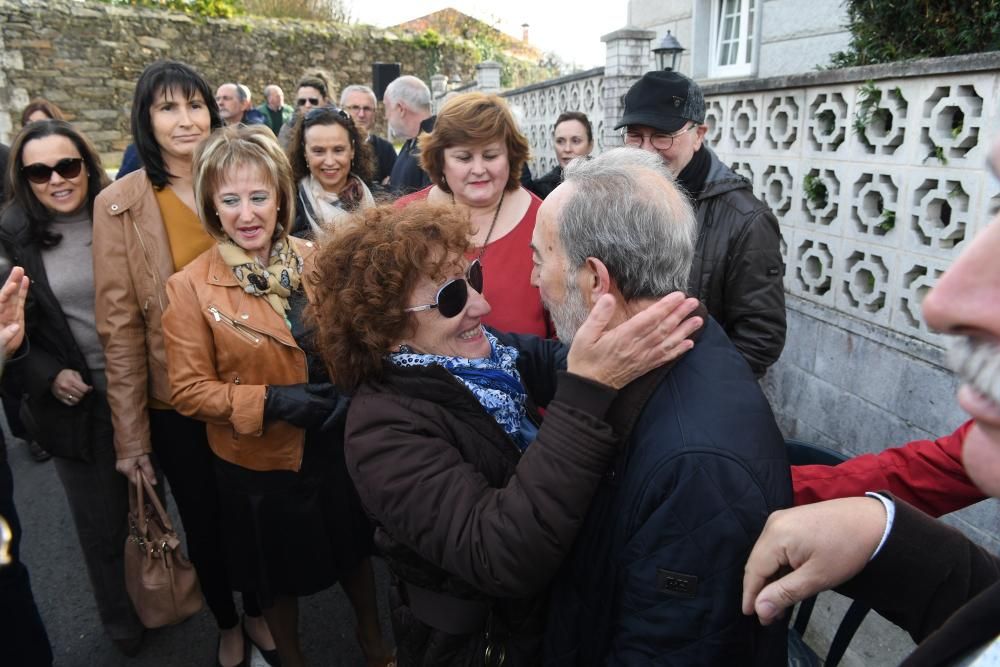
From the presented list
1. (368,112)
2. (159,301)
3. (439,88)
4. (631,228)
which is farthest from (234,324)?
(439,88)

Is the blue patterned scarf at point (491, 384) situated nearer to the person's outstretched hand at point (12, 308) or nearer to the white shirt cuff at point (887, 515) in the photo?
the white shirt cuff at point (887, 515)

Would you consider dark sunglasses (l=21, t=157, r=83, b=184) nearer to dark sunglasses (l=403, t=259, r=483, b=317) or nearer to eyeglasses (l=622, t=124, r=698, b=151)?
dark sunglasses (l=403, t=259, r=483, b=317)

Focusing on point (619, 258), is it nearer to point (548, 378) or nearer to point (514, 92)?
point (548, 378)

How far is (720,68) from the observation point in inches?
336

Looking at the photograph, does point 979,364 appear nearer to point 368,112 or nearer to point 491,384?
point 491,384

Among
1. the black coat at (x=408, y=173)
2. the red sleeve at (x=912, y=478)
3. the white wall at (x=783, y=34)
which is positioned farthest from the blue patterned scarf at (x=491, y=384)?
the white wall at (x=783, y=34)

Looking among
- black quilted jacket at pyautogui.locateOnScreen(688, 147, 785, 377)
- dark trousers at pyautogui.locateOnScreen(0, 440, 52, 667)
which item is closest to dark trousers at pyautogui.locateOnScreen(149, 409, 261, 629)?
dark trousers at pyautogui.locateOnScreen(0, 440, 52, 667)

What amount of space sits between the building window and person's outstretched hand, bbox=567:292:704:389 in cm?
747

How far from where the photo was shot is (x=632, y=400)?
1306mm

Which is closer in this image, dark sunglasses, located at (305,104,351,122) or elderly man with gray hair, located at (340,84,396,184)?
dark sunglasses, located at (305,104,351,122)

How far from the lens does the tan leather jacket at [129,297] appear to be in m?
2.54

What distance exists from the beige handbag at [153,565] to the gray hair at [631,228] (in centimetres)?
220

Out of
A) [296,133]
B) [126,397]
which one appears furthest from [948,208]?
[126,397]

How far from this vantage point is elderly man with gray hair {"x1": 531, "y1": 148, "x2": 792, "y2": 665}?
118cm
